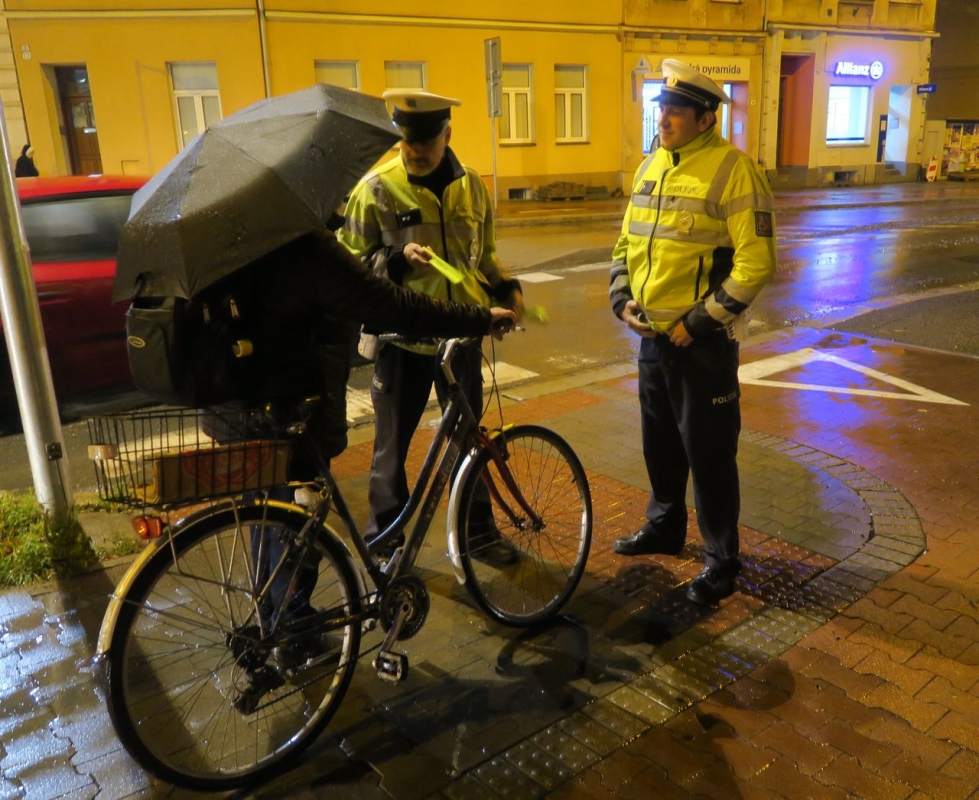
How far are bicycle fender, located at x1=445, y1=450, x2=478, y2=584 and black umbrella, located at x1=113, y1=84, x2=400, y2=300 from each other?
1.19 meters

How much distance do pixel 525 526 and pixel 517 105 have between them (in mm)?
21324

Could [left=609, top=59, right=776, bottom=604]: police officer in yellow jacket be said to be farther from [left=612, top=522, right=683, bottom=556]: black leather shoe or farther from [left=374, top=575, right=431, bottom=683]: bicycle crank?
[left=374, top=575, right=431, bottom=683]: bicycle crank

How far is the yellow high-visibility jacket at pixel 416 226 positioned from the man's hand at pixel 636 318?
24.9 inches

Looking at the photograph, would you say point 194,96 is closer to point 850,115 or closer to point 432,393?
point 432,393

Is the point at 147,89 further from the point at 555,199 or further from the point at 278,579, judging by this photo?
the point at 278,579

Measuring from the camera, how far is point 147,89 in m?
19.3

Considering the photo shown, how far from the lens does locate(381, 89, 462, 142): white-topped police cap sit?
340 centimetres

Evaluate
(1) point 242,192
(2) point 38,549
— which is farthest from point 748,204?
(2) point 38,549

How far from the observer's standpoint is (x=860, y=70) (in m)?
29.0

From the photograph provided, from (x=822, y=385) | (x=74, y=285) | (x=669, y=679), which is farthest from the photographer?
(x=822, y=385)

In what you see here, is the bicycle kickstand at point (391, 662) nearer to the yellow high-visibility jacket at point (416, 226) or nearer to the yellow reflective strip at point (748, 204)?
the yellow high-visibility jacket at point (416, 226)

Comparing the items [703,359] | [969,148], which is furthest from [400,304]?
[969,148]

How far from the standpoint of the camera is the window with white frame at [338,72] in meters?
20.8

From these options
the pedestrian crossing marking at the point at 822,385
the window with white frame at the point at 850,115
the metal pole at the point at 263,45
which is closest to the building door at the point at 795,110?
the window with white frame at the point at 850,115
